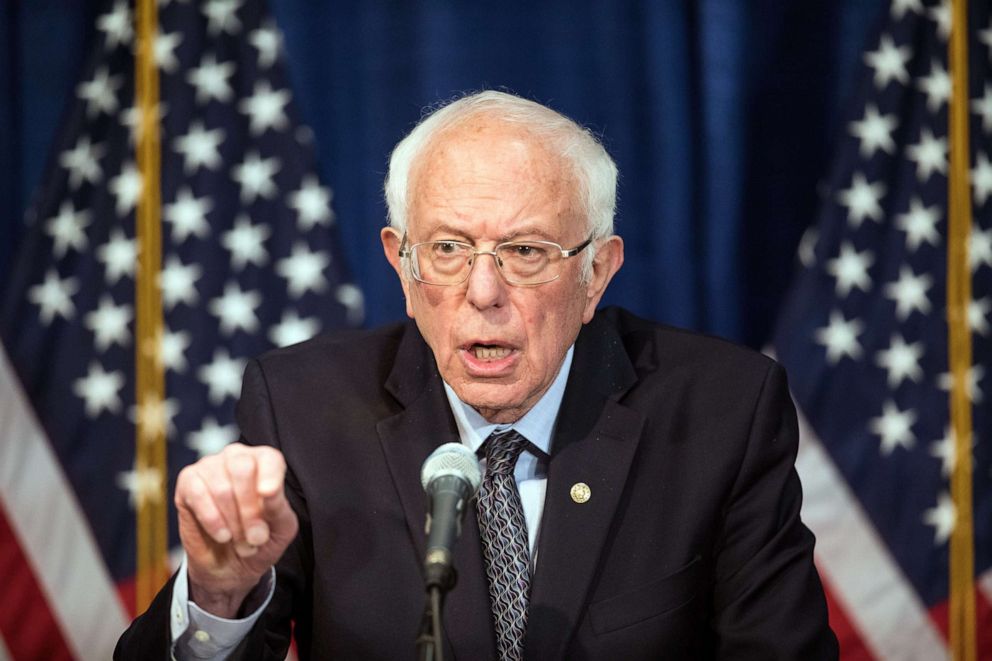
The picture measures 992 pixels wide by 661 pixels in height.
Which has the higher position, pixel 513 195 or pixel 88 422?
pixel 513 195

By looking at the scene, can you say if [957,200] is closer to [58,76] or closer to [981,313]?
[981,313]

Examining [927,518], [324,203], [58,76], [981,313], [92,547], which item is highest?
[58,76]

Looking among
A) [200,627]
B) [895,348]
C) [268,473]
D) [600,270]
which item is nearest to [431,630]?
[268,473]

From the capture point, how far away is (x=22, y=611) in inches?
153

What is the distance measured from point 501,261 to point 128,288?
2.14 m

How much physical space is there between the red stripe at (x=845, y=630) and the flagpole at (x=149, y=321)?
225 cm

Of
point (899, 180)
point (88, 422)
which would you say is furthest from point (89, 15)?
point (899, 180)

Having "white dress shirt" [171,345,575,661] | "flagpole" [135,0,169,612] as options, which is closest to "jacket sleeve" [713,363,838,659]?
"white dress shirt" [171,345,575,661]

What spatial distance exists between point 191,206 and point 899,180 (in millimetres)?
2422

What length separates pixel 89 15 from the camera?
4082mm

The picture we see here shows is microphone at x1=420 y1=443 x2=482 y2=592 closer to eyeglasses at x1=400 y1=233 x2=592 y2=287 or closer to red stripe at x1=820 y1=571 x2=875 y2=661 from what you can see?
eyeglasses at x1=400 y1=233 x2=592 y2=287

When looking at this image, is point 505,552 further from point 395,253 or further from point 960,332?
point 960,332

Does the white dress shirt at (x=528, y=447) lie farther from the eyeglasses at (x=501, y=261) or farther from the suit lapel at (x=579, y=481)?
the eyeglasses at (x=501, y=261)

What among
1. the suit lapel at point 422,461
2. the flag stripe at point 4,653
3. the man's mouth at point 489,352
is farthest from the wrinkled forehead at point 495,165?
the flag stripe at point 4,653
